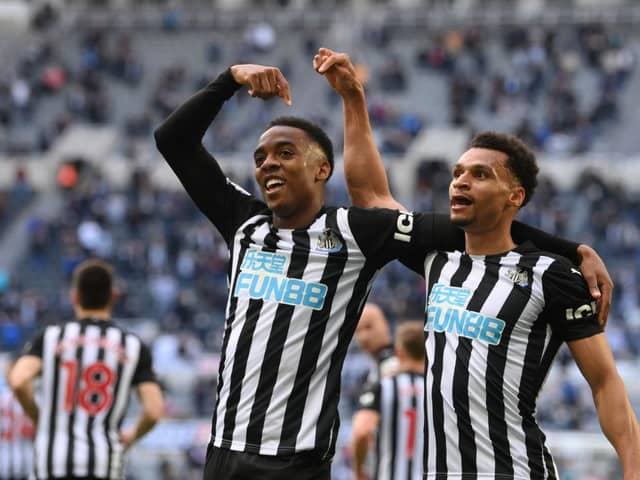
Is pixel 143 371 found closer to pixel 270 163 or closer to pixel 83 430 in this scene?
pixel 83 430

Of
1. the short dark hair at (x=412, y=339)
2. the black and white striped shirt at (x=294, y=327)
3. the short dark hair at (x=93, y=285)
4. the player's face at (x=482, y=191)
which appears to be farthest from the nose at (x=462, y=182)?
the short dark hair at (x=93, y=285)

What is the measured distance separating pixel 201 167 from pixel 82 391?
7.60 feet

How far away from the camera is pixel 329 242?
5.62 meters

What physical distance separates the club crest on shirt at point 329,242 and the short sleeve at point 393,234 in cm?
7

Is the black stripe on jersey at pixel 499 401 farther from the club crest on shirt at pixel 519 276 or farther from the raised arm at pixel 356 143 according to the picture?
the raised arm at pixel 356 143

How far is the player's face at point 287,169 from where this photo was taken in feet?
18.3

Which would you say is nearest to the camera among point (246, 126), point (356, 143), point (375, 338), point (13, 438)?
point (356, 143)

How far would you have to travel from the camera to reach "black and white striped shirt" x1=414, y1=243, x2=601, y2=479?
5281mm

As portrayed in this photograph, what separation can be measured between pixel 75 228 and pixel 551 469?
94.3ft

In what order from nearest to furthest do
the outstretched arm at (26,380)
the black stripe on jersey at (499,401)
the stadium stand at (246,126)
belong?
the black stripe on jersey at (499,401)
the outstretched arm at (26,380)
the stadium stand at (246,126)

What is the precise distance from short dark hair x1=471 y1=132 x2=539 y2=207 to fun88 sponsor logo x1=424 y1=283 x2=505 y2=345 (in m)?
0.46

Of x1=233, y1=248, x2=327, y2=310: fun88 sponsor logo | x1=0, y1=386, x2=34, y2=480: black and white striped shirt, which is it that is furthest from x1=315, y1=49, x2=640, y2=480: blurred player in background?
x1=0, y1=386, x2=34, y2=480: black and white striped shirt

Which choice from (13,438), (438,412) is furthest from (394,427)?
(13,438)

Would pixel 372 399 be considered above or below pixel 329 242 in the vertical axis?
below
